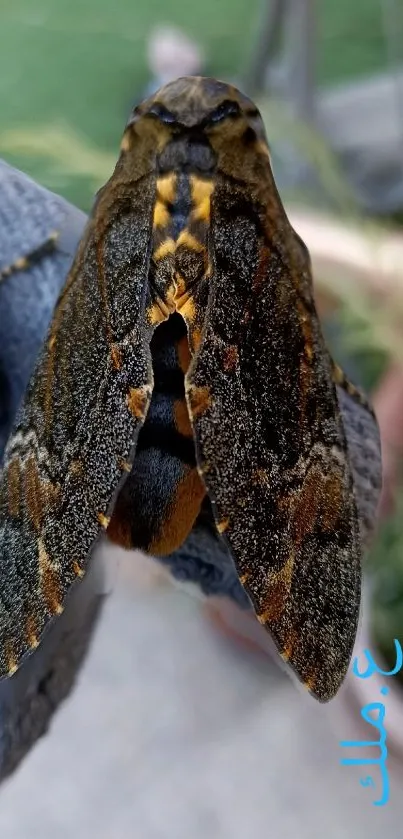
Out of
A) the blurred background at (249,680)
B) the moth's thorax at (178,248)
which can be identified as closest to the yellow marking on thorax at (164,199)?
the moth's thorax at (178,248)

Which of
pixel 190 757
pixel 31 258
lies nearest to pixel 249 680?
pixel 190 757

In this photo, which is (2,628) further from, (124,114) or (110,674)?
(124,114)

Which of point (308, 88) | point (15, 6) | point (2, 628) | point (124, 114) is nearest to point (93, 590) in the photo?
point (2, 628)

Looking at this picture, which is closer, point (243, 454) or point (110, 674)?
point (243, 454)

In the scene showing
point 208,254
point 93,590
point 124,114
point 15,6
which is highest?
point 15,6

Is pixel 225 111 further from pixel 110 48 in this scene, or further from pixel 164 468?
pixel 110 48

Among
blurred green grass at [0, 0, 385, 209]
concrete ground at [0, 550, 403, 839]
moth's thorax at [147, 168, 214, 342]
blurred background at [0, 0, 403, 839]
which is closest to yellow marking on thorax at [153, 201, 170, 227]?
moth's thorax at [147, 168, 214, 342]

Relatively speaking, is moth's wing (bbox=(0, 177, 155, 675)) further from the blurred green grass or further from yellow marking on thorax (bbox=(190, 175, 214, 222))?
the blurred green grass
